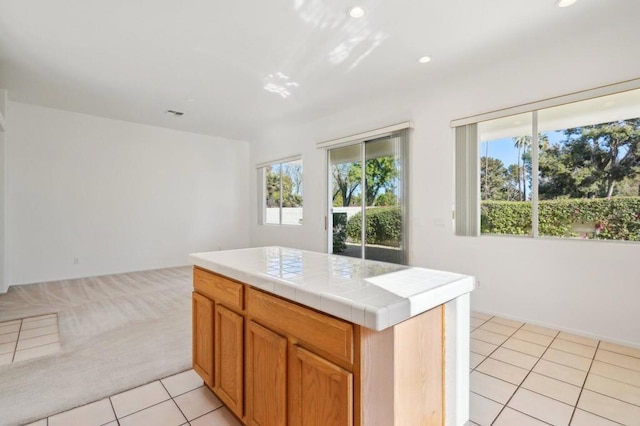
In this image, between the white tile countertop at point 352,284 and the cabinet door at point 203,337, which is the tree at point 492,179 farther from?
the cabinet door at point 203,337

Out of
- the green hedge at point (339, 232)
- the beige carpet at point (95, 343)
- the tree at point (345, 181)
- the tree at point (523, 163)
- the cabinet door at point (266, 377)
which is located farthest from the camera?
the green hedge at point (339, 232)

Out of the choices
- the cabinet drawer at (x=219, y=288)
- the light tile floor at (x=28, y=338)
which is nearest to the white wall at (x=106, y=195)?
the light tile floor at (x=28, y=338)

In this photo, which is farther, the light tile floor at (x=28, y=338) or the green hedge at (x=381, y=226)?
the green hedge at (x=381, y=226)

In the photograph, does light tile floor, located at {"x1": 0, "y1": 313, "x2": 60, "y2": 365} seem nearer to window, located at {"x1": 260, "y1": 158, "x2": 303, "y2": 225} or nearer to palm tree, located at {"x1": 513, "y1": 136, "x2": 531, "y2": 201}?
window, located at {"x1": 260, "y1": 158, "x2": 303, "y2": 225}

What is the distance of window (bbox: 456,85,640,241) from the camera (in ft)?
9.23

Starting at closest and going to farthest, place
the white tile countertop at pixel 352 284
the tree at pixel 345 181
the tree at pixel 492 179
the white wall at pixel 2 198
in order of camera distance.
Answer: the white tile countertop at pixel 352 284 → the tree at pixel 492 179 → the white wall at pixel 2 198 → the tree at pixel 345 181

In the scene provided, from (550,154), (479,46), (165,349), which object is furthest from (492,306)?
(165,349)

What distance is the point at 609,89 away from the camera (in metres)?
2.73

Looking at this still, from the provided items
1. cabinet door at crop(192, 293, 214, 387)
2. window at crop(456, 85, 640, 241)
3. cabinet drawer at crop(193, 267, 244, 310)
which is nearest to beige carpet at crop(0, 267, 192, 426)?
cabinet door at crop(192, 293, 214, 387)

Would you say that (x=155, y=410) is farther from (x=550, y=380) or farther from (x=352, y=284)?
(x=550, y=380)

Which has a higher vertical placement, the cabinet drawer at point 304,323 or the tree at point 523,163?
the tree at point 523,163

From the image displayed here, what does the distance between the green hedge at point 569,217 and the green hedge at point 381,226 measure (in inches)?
43.3

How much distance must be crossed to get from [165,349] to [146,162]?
4.62m

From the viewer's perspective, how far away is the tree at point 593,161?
2795 millimetres
